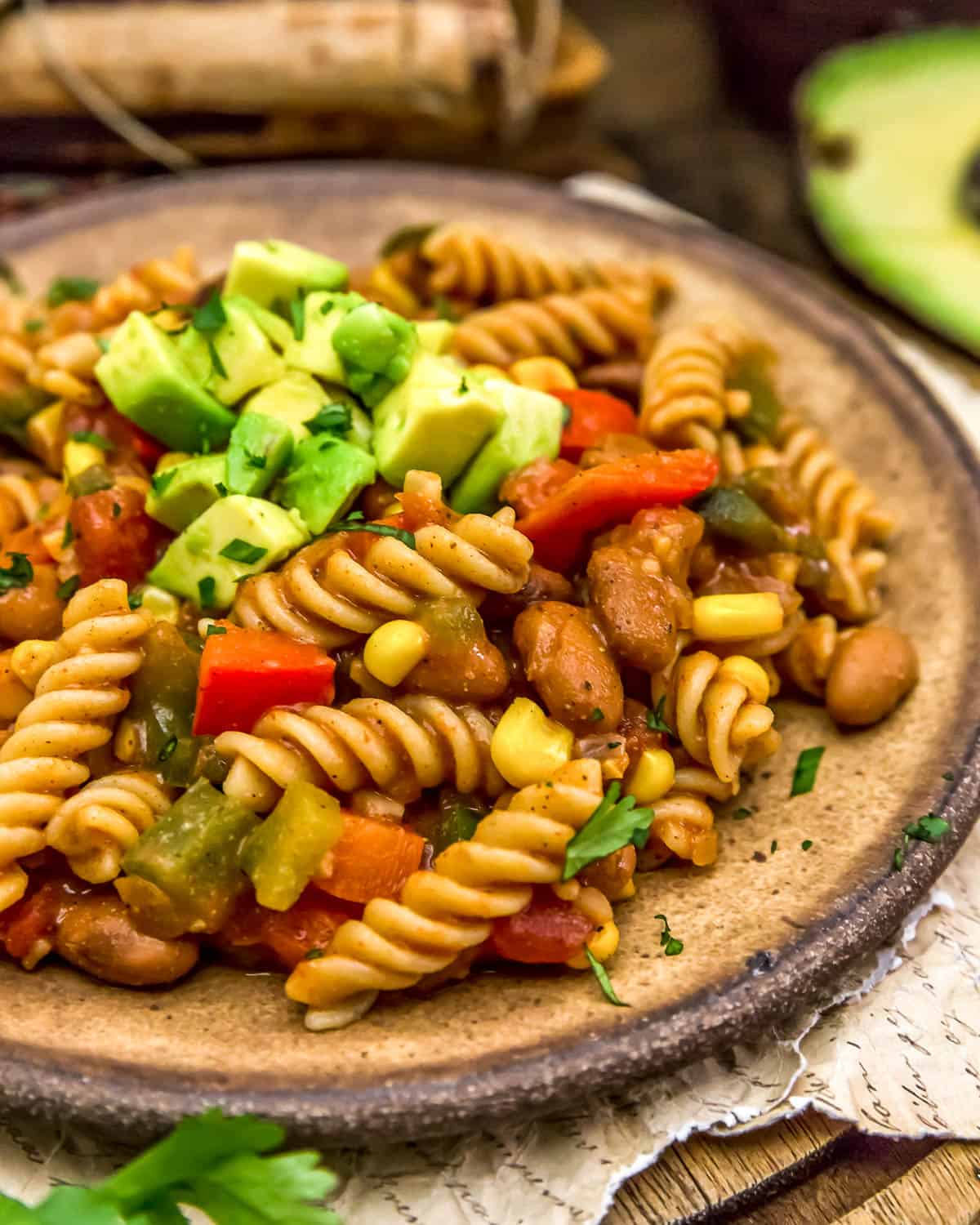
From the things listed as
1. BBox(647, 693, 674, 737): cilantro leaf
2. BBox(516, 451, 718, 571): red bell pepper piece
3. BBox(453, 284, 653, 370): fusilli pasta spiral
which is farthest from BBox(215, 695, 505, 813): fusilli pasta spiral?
BBox(453, 284, 653, 370): fusilli pasta spiral

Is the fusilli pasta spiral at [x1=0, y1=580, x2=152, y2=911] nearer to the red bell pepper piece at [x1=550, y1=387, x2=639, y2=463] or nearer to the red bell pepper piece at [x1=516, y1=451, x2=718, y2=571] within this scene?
the red bell pepper piece at [x1=516, y1=451, x2=718, y2=571]

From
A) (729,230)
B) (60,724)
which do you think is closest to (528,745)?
(60,724)

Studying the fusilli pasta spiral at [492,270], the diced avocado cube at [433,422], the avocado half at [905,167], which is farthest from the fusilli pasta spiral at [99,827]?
the avocado half at [905,167]

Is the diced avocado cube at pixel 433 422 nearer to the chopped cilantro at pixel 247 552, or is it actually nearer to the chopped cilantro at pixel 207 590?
the chopped cilantro at pixel 247 552

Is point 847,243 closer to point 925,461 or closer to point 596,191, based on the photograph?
point 596,191

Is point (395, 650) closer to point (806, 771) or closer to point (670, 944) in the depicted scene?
point (670, 944)

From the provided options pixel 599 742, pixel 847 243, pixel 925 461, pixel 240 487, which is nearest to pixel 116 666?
pixel 240 487
